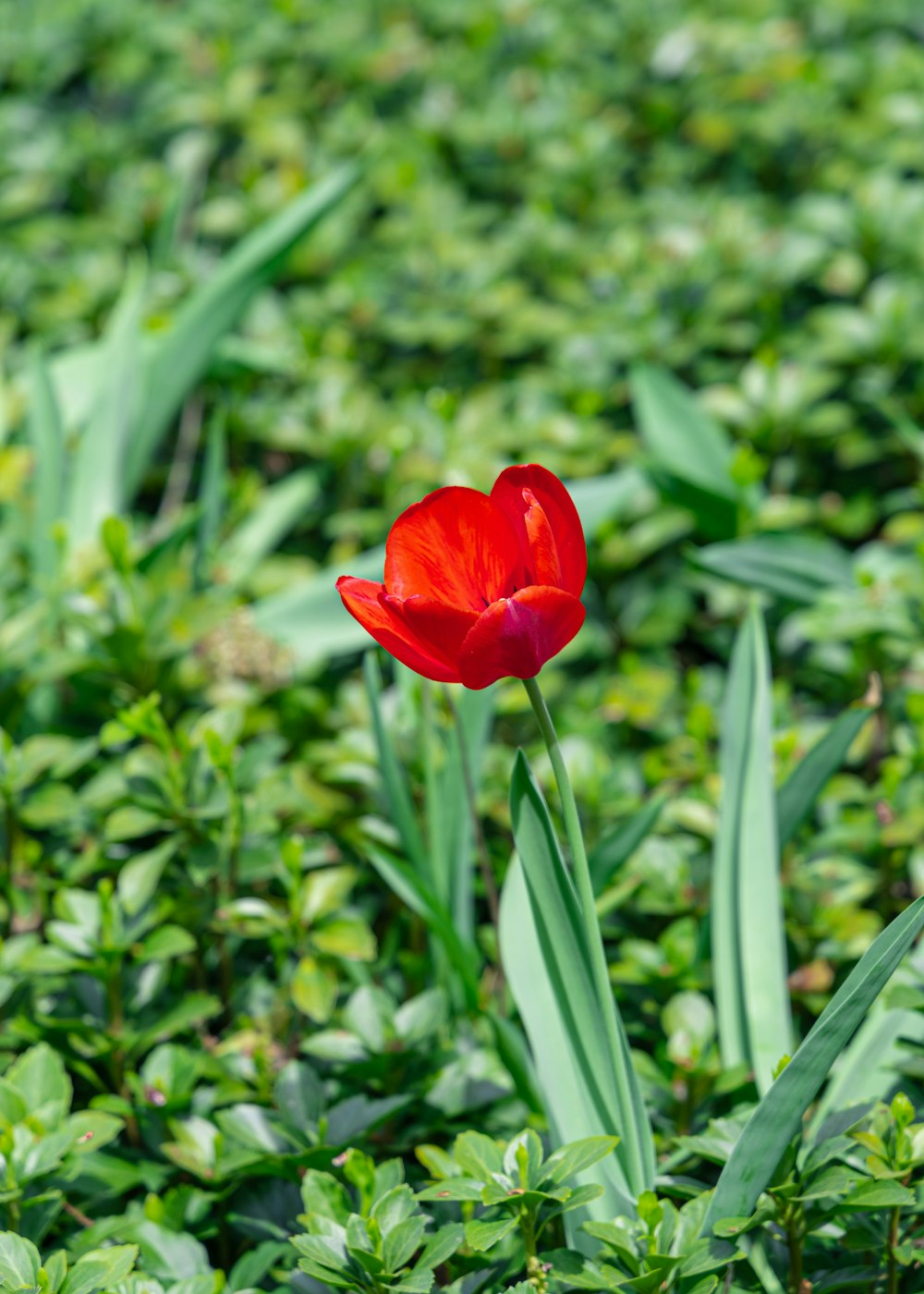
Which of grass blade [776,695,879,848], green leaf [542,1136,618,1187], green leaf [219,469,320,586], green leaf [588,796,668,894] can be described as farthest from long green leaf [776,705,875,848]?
green leaf [219,469,320,586]

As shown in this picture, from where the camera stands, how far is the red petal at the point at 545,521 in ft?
2.96

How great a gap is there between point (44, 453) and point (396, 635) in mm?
1283

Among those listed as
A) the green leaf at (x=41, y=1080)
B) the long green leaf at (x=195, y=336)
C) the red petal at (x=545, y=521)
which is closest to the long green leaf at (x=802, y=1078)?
the red petal at (x=545, y=521)

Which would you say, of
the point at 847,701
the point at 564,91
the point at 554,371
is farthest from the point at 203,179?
the point at 847,701

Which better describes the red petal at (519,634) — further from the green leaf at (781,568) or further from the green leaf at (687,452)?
the green leaf at (687,452)

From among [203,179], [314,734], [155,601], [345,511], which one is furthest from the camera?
Answer: [203,179]

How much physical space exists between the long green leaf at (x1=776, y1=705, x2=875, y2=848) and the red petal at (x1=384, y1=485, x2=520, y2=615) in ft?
1.73

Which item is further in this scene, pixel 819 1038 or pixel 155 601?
pixel 155 601

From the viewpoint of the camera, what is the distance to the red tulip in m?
0.87

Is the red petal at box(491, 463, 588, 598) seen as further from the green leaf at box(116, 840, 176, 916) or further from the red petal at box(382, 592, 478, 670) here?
the green leaf at box(116, 840, 176, 916)

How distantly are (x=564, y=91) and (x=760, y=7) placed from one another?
2.01 ft

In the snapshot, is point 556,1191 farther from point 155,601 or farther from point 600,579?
point 600,579

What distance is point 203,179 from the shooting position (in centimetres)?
293

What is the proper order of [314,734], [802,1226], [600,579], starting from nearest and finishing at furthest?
[802,1226] < [314,734] < [600,579]
